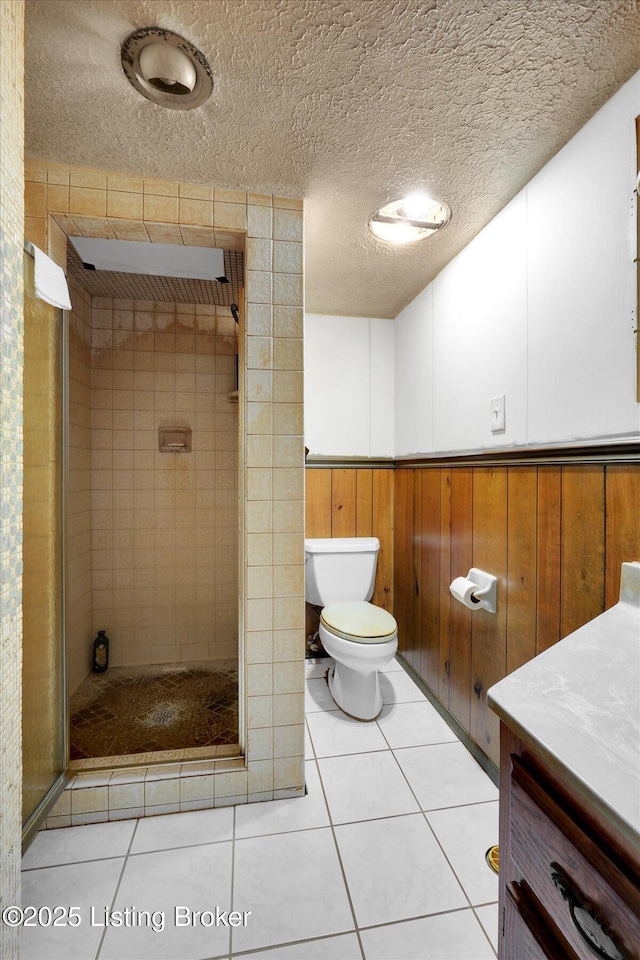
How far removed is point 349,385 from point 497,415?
1159 millimetres

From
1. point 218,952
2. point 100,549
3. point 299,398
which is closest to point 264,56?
point 299,398

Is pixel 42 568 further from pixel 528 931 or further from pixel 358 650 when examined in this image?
pixel 528 931

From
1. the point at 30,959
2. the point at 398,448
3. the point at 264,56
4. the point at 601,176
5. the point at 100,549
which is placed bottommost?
the point at 30,959

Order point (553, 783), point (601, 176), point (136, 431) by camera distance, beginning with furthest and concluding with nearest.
Answer: point (136, 431) → point (601, 176) → point (553, 783)

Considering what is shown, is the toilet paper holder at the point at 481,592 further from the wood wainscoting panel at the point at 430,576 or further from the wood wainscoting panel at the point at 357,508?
the wood wainscoting panel at the point at 357,508

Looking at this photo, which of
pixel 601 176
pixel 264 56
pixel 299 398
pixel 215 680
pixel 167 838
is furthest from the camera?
pixel 215 680

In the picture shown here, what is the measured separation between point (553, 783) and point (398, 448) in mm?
2052

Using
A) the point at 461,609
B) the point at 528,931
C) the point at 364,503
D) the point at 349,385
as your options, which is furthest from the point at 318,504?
the point at 528,931

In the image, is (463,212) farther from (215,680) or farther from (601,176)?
(215,680)

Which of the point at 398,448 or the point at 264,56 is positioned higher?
the point at 264,56

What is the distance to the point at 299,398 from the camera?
1.45 m

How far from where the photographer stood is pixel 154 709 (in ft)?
6.39

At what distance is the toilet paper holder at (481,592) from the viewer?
152cm

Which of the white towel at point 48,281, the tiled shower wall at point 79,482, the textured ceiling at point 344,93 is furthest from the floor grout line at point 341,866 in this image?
the textured ceiling at point 344,93
